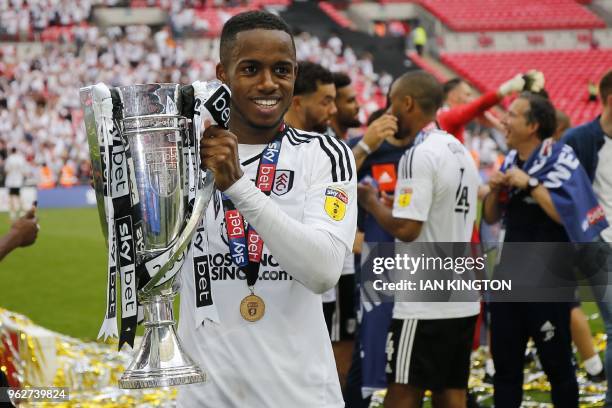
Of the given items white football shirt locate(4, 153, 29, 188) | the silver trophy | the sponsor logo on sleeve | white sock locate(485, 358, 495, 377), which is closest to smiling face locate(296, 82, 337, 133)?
the sponsor logo on sleeve

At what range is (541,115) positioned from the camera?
16.8ft

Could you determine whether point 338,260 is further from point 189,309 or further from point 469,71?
point 469,71

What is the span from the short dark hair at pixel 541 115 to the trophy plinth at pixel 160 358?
3.41 meters

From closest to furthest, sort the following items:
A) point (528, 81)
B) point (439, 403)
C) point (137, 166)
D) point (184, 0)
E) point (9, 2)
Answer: point (137, 166), point (439, 403), point (528, 81), point (9, 2), point (184, 0)

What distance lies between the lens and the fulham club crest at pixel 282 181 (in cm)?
236

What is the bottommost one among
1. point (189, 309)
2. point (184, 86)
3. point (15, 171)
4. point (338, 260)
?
point (15, 171)

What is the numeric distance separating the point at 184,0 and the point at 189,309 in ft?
97.1

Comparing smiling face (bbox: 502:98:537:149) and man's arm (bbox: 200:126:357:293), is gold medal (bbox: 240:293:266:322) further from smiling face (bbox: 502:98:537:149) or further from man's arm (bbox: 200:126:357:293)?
smiling face (bbox: 502:98:537:149)

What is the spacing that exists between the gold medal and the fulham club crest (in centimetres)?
26

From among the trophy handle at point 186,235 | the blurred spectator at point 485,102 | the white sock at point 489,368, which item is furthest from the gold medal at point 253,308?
the white sock at point 489,368

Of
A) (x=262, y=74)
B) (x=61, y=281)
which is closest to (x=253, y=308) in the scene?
(x=262, y=74)

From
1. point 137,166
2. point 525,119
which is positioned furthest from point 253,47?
point 525,119

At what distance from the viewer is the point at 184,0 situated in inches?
A: 1222

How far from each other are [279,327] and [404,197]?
7.08 feet
